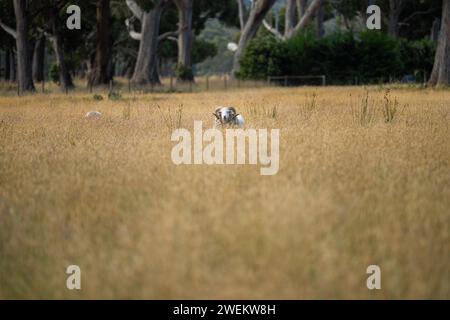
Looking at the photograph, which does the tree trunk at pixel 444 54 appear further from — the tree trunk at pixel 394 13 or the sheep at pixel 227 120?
the tree trunk at pixel 394 13

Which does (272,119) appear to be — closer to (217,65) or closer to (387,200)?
(387,200)

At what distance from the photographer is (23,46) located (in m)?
28.1

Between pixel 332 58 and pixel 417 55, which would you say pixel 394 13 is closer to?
pixel 417 55

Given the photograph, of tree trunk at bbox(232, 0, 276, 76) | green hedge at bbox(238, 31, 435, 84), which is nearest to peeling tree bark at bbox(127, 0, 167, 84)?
tree trunk at bbox(232, 0, 276, 76)

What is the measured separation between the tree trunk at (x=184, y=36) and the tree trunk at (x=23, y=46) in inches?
528

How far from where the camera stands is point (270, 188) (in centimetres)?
584

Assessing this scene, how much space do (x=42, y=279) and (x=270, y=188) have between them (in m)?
2.55

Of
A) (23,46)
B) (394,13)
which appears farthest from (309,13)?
(23,46)

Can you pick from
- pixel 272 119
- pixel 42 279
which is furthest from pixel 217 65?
pixel 42 279

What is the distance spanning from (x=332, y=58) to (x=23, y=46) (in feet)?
57.5

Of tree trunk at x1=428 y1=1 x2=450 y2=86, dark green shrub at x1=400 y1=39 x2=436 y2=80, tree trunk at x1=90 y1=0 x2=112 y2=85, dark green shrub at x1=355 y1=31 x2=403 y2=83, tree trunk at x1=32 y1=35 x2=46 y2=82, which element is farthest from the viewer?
tree trunk at x1=32 y1=35 x2=46 y2=82

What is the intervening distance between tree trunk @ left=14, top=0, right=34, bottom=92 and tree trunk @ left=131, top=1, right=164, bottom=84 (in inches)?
363

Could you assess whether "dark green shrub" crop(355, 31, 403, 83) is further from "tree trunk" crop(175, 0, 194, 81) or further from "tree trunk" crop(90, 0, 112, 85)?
"tree trunk" crop(90, 0, 112, 85)

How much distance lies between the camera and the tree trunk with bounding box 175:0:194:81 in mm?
40375
